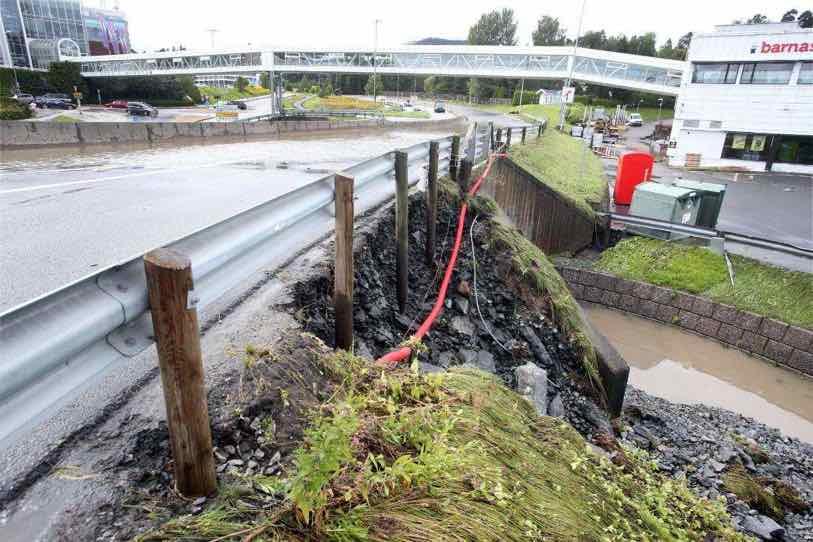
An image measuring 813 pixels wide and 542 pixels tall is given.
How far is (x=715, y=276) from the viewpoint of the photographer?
1212cm

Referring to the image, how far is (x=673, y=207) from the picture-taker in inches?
542

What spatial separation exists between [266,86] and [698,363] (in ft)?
365

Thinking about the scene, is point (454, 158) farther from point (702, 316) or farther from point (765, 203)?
point (765, 203)

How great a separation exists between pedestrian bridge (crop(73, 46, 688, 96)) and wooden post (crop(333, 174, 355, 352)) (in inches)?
1549

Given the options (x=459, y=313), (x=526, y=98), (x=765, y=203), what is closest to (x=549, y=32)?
(x=526, y=98)

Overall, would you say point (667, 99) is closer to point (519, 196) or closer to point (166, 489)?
point (519, 196)

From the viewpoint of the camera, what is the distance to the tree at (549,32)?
350ft

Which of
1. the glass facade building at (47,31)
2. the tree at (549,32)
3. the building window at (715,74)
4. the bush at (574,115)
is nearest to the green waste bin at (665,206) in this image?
the building window at (715,74)

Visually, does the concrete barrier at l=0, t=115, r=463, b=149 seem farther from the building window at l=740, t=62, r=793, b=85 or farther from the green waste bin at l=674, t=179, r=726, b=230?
the building window at l=740, t=62, r=793, b=85

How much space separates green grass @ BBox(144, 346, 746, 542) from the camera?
5.86 feet

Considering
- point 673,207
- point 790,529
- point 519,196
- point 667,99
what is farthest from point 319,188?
point 667,99

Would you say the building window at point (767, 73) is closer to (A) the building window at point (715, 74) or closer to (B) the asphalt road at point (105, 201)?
(A) the building window at point (715, 74)

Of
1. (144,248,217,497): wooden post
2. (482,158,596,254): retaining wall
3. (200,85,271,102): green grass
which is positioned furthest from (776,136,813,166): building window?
(200,85,271,102): green grass

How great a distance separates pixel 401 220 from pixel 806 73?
32.6 meters
